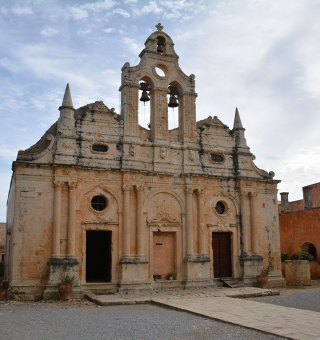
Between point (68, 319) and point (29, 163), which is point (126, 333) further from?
point (29, 163)

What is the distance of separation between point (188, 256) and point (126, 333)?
344 inches

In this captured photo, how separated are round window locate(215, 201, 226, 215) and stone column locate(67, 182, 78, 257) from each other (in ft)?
23.5

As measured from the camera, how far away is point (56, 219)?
53.5 feet

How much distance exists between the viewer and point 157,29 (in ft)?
66.7

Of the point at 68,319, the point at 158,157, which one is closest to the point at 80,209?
the point at 158,157

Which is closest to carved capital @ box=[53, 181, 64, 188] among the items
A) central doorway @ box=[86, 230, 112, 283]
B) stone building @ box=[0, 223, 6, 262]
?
central doorway @ box=[86, 230, 112, 283]

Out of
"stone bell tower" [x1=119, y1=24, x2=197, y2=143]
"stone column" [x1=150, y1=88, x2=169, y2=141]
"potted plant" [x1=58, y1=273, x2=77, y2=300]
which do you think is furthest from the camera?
"stone column" [x1=150, y1=88, x2=169, y2=141]

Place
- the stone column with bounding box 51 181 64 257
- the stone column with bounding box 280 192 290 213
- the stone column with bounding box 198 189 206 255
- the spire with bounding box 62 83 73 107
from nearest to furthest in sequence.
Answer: the stone column with bounding box 51 181 64 257
the spire with bounding box 62 83 73 107
the stone column with bounding box 198 189 206 255
the stone column with bounding box 280 192 290 213

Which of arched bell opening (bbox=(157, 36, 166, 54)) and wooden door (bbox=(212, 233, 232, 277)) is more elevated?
arched bell opening (bbox=(157, 36, 166, 54))

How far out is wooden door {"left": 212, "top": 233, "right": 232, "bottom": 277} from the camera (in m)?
19.3

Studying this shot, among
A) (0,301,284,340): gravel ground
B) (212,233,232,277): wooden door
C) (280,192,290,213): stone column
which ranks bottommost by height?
(0,301,284,340): gravel ground

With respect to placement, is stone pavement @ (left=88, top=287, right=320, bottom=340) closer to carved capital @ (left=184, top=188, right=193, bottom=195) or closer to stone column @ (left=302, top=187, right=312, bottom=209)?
carved capital @ (left=184, top=188, right=193, bottom=195)

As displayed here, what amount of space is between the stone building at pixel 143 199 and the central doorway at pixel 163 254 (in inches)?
1.8

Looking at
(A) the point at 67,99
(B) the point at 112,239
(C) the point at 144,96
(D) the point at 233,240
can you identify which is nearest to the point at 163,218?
(B) the point at 112,239
